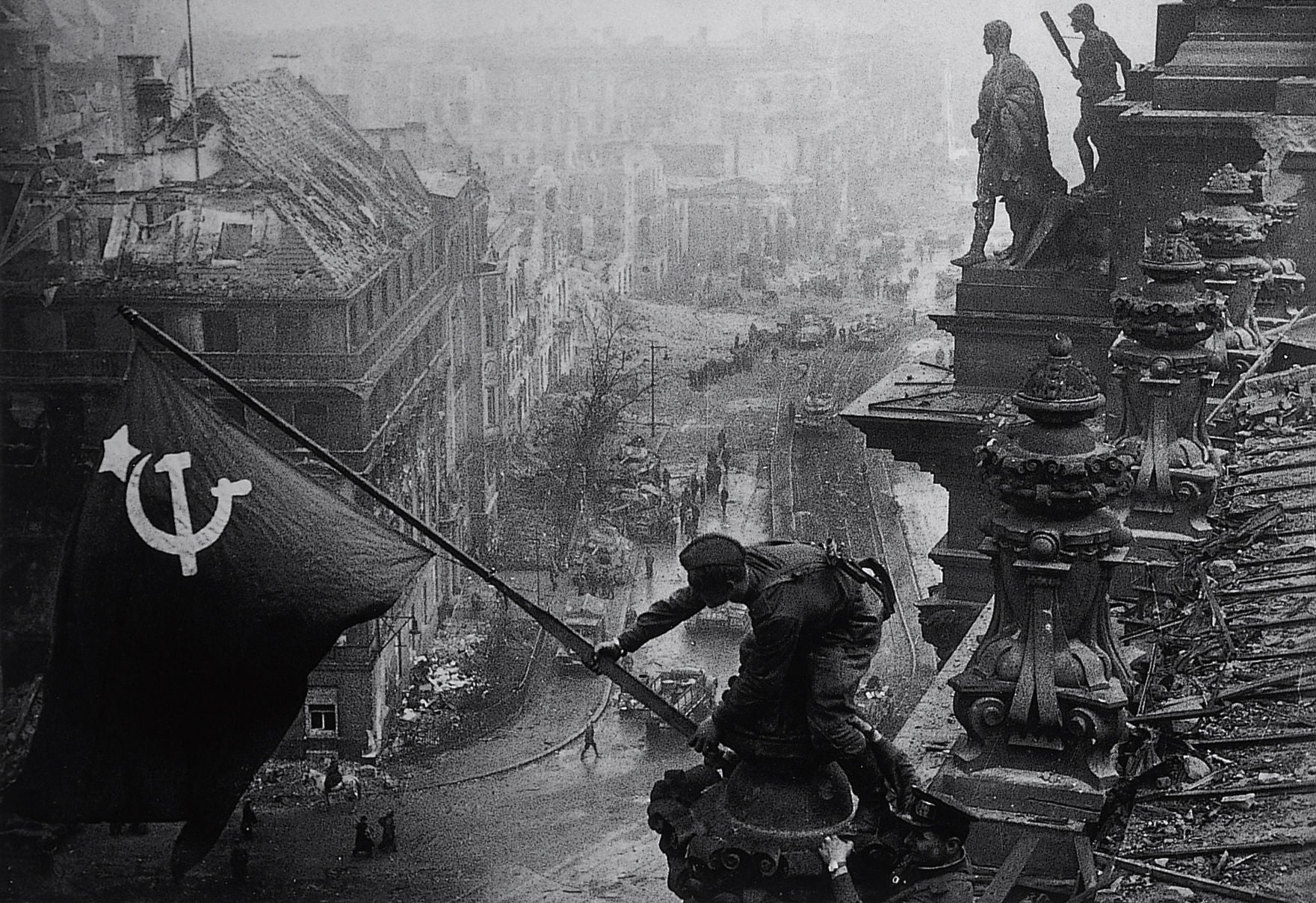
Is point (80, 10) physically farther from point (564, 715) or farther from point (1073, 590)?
point (1073, 590)

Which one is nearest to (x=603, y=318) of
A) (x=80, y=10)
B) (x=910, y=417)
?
(x=80, y=10)

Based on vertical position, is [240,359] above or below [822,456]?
above

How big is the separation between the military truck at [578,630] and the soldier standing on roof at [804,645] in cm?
2098

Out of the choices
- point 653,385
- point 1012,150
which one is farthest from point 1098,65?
point 653,385

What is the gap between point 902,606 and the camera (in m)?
25.4

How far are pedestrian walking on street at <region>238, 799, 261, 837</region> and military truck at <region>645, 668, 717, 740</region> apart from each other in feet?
18.4

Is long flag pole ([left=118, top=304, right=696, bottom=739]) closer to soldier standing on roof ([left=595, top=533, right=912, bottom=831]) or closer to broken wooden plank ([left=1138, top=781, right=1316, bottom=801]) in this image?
soldier standing on roof ([left=595, top=533, right=912, bottom=831])

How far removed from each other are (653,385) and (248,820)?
1004cm

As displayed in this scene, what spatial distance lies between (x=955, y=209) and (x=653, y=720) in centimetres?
974

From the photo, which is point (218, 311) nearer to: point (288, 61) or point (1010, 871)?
point (288, 61)

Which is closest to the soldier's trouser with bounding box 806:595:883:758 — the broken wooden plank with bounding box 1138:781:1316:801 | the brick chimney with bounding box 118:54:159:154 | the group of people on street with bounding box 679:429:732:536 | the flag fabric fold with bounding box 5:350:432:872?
the broken wooden plank with bounding box 1138:781:1316:801

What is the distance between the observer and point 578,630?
1052 inches

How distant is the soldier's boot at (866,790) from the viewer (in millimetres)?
4676

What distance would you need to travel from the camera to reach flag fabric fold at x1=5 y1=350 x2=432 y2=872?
6457 mm
